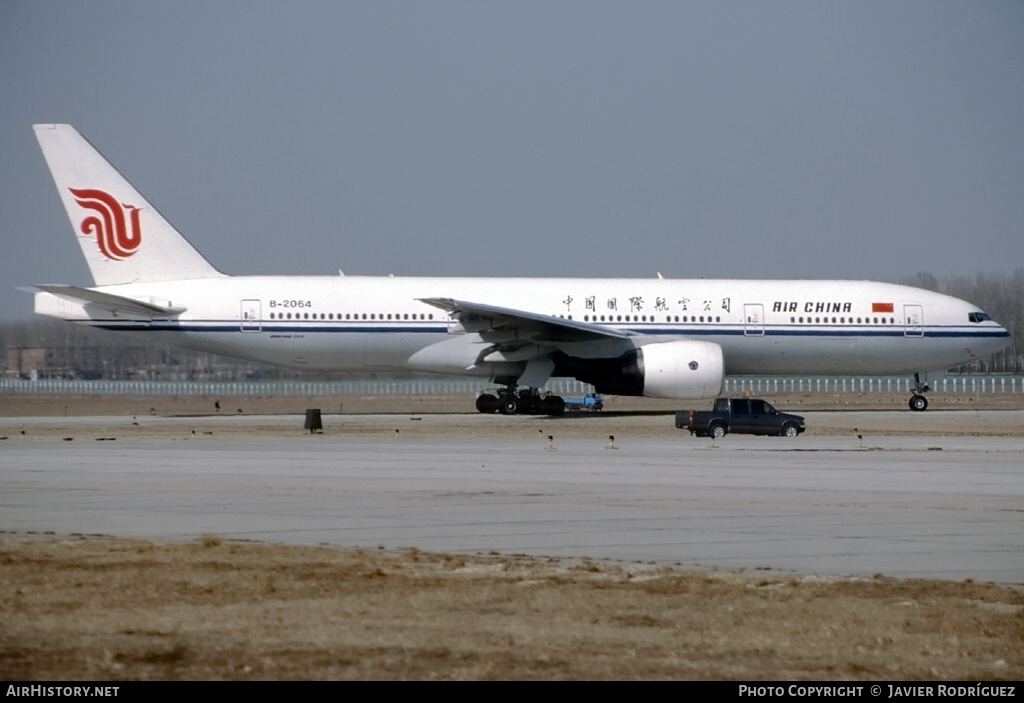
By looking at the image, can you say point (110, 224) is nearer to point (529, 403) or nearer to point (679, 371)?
point (529, 403)

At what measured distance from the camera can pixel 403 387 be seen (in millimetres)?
68188

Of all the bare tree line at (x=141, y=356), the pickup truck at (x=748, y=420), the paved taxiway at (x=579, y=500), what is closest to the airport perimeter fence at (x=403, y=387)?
the bare tree line at (x=141, y=356)

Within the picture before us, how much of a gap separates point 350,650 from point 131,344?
243 feet

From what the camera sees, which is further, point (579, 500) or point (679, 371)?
point (679, 371)

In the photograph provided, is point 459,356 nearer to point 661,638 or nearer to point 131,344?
point 661,638

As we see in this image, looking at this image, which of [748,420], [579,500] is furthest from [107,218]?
[579,500]

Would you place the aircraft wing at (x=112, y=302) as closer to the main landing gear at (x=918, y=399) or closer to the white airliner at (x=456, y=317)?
the white airliner at (x=456, y=317)

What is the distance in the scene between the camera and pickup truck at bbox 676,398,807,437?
1300 inches

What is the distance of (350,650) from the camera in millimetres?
7871

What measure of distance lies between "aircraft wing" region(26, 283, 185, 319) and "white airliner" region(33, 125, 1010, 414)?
6 cm

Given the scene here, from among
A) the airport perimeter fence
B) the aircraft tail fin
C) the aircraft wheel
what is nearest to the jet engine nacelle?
the aircraft wheel

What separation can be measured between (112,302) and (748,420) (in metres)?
19.3
